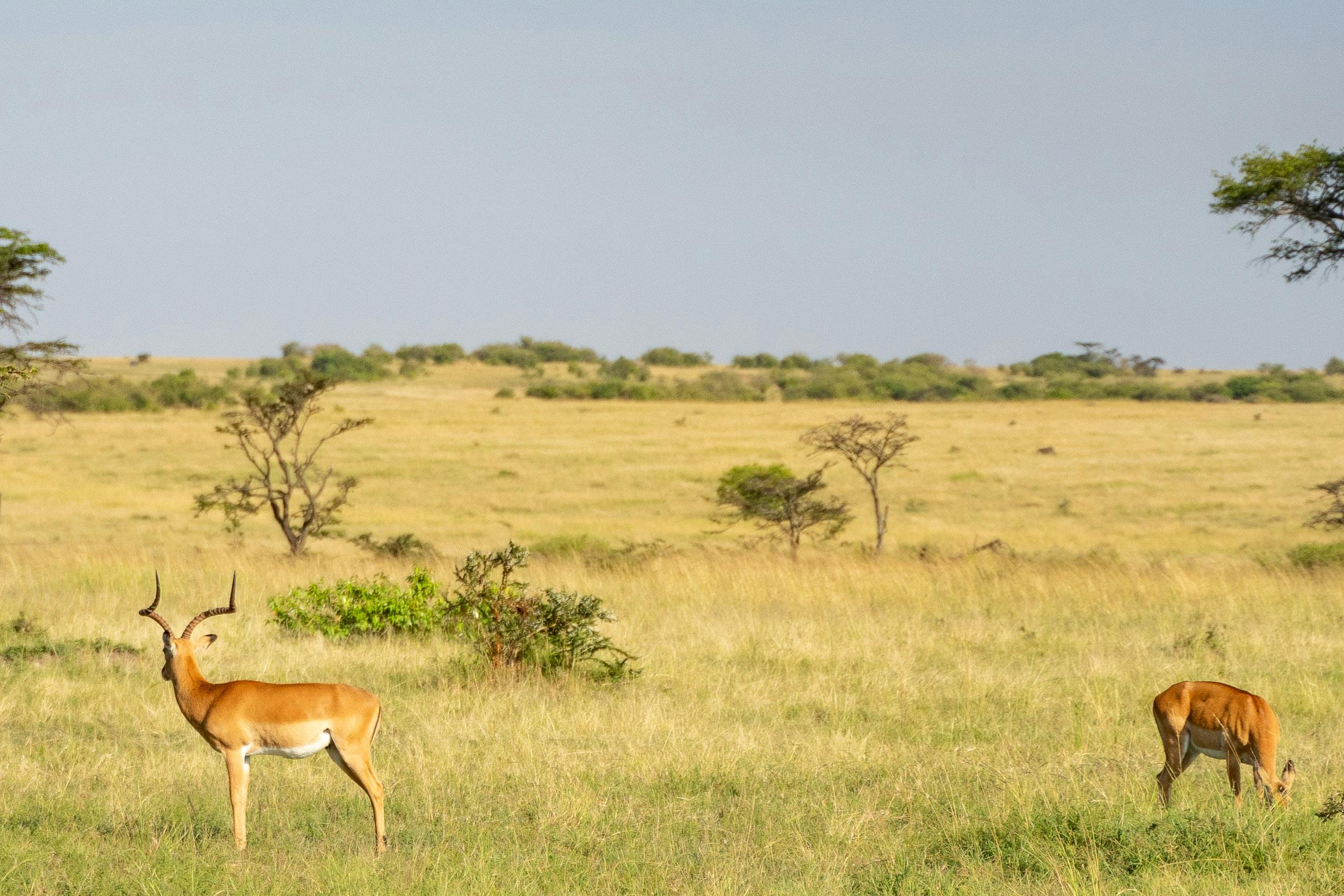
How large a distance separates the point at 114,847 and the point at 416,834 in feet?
4.57

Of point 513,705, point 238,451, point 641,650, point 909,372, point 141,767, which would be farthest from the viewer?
point 909,372

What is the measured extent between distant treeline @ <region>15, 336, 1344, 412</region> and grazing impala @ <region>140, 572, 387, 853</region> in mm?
61521

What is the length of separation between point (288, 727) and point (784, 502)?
1614 cm

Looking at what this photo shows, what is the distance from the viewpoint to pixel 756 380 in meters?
101

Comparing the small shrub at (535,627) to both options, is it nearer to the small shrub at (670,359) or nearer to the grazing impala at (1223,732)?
the grazing impala at (1223,732)

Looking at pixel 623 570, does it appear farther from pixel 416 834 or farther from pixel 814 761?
pixel 416 834

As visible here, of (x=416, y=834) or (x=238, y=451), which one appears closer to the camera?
(x=416, y=834)

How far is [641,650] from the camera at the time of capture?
11.4 m

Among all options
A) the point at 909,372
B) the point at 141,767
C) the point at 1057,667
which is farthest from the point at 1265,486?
the point at 909,372

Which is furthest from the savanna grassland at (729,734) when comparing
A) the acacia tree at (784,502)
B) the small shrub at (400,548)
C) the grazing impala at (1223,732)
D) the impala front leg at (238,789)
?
the small shrub at (400,548)

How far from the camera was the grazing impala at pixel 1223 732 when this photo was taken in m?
5.73

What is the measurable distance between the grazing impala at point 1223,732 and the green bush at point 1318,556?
13.0m

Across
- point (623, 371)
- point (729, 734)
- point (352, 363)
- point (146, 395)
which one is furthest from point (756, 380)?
point (729, 734)

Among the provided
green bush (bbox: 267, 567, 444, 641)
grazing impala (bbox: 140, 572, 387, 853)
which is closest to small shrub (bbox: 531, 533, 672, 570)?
green bush (bbox: 267, 567, 444, 641)
